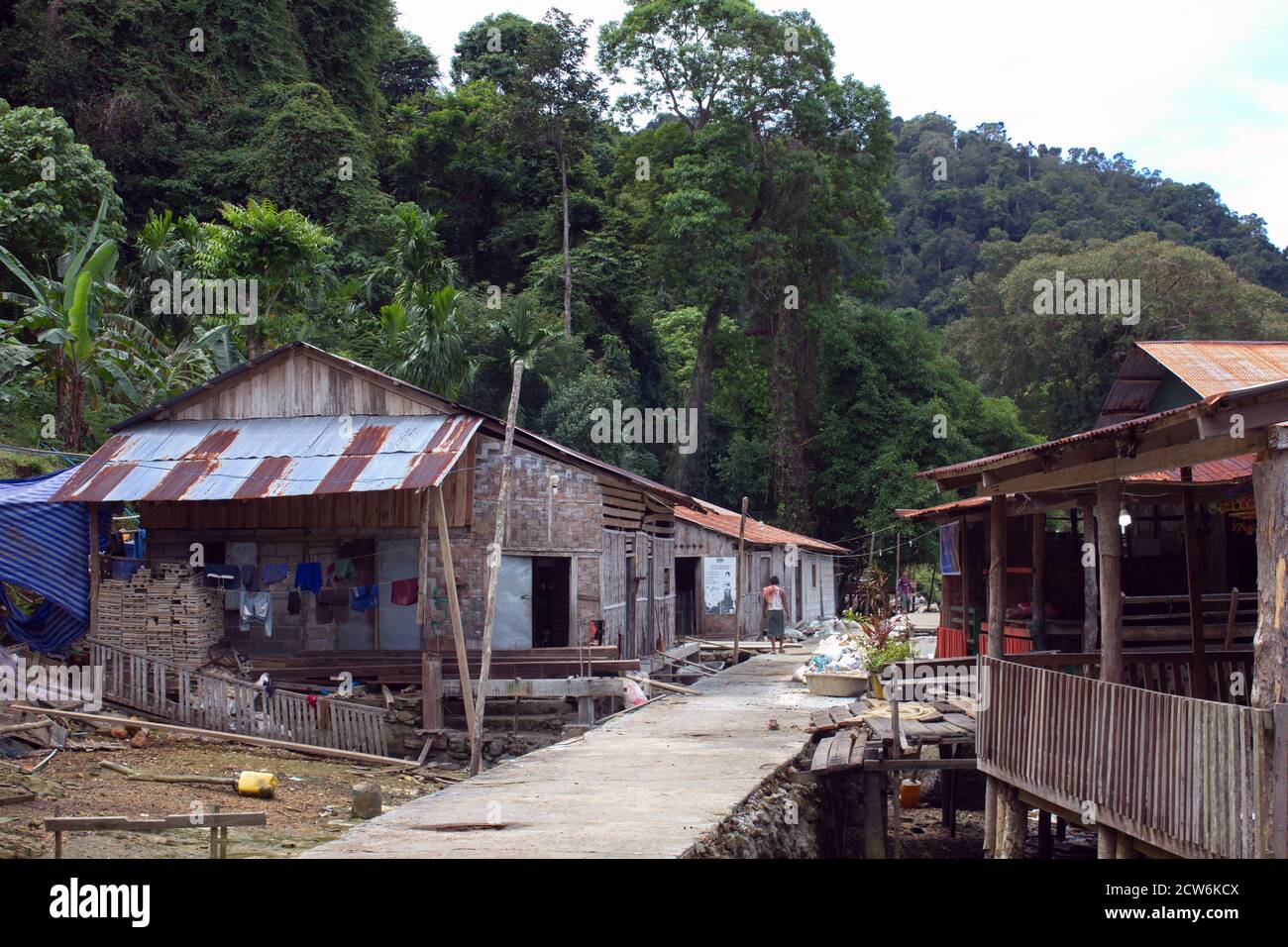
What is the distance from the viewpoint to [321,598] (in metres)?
18.4

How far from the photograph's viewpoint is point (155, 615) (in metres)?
17.0

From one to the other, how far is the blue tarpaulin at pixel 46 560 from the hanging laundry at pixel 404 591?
4.33m

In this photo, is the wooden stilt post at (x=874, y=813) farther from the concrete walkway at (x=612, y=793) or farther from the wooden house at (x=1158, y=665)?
the wooden house at (x=1158, y=665)

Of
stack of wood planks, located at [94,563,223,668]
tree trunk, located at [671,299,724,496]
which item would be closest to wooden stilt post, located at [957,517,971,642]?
stack of wood planks, located at [94,563,223,668]

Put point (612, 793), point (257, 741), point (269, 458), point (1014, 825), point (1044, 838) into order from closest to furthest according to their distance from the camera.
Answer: point (612, 793) → point (1014, 825) → point (1044, 838) → point (257, 741) → point (269, 458)

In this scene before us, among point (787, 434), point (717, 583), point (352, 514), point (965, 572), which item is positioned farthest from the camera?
point (787, 434)

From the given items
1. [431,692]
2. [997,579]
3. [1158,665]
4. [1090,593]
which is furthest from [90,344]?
[1158,665]

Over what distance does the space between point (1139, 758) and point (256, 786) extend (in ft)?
29.1

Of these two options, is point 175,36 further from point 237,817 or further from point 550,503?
point 237,817

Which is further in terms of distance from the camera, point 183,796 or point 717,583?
point 717,583

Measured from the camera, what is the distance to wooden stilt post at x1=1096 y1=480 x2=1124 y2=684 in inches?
356

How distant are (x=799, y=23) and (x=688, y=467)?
1655 centimetres

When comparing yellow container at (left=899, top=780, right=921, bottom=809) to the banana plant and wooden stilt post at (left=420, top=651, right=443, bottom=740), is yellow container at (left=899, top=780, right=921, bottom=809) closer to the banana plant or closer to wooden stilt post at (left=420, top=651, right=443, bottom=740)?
wooden stilt post at (left=420, top=651, right=443, bottom=740)

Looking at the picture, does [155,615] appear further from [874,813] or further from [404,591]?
[874,813]
